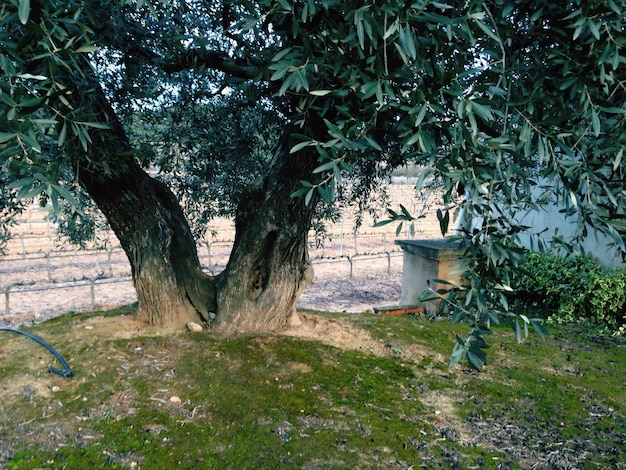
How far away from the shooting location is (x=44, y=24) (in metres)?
1.75

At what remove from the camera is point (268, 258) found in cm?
440

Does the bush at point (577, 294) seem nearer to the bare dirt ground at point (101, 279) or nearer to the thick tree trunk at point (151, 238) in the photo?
the bare dirt ground at point (101, 279)

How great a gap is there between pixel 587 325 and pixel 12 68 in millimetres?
8089

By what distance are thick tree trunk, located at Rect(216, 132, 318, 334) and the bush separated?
381cm

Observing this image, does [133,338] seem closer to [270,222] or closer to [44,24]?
[270,222]

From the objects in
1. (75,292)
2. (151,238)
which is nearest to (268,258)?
(151,238)

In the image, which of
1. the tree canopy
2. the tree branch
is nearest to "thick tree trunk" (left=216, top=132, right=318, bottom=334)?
the tree branch

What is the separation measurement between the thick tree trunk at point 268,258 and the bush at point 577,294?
381 centimetres

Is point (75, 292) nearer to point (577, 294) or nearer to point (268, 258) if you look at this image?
point (268, 258)

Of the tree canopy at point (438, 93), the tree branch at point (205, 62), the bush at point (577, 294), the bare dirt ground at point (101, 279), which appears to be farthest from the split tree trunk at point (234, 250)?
the bare dirt ground at point (101, 279)

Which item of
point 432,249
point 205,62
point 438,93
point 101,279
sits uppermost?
point 205,62

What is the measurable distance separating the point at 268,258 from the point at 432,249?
175 inches

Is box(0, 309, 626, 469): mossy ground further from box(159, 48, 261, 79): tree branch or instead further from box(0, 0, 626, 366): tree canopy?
box(159, 48, 261, 79): tree branch

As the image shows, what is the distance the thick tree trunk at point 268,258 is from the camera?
412 cm
